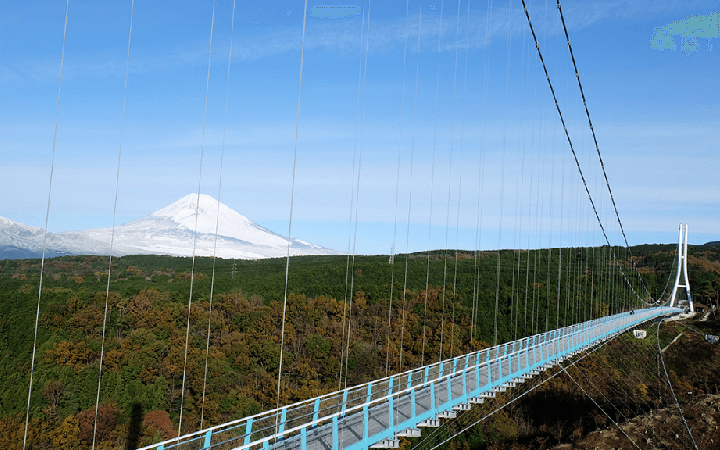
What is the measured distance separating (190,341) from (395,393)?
41910mm

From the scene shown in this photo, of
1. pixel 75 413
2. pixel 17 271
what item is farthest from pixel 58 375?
pixel 17 271

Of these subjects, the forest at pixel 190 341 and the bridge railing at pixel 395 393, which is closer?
the bridge railing at pixel 395 393

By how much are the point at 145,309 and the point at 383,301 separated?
29.4 m

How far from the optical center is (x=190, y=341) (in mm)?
50125

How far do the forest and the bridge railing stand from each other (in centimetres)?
883

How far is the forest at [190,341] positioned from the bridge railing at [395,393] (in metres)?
→ 8.83

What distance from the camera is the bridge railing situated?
10.2 metres

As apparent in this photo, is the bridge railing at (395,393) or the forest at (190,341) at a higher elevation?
the bridge railing at (395,393)

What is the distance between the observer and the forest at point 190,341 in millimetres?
41625

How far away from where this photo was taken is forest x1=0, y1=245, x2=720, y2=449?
41.6 metres

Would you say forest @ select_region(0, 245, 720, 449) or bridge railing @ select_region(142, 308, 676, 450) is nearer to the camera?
bridge railing @ select_region(142, 308, 676, 450)

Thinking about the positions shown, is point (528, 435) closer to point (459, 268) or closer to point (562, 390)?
point (562, 390)

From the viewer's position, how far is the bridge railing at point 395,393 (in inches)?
400

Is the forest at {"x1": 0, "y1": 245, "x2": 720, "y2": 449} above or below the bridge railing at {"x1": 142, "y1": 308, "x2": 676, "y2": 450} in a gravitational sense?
below
